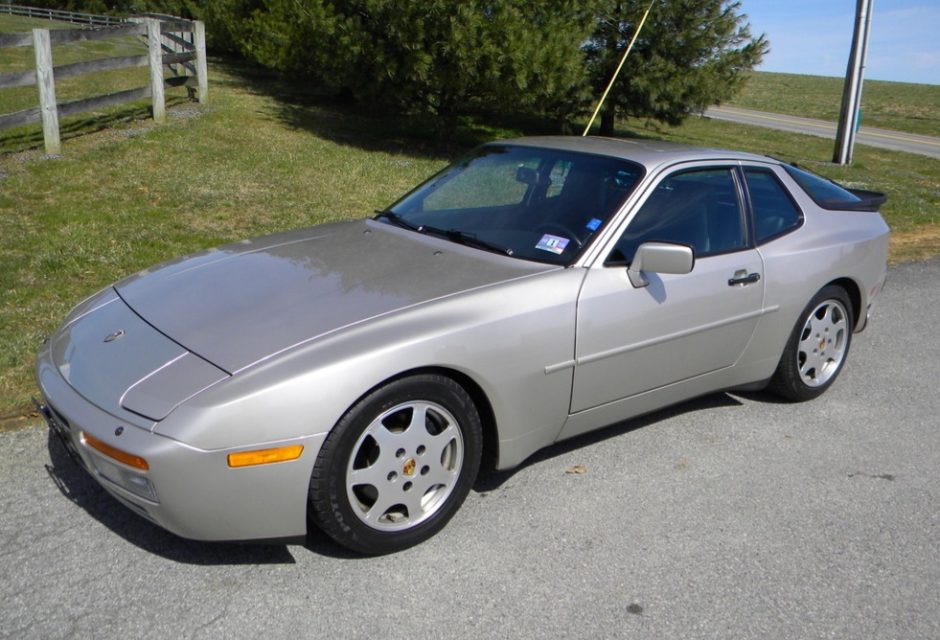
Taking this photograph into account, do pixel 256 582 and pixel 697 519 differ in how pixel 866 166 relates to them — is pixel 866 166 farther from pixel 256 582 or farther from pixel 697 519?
pixel 256 582

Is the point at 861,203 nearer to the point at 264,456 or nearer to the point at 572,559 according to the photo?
the point at 572,559

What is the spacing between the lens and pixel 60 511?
3.54 meters

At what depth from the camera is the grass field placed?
6.45 metres

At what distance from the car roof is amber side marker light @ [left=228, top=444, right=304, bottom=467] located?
2.23m

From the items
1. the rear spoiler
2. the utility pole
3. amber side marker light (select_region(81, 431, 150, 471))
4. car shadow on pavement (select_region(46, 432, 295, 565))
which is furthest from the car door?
the utility pole

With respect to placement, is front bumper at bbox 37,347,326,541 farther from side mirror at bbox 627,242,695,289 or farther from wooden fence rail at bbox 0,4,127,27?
wooden fence rail at bbox 0,4,127,27

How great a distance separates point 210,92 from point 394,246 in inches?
564

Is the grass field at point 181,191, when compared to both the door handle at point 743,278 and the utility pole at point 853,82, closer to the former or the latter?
the utility pole at point 853,82

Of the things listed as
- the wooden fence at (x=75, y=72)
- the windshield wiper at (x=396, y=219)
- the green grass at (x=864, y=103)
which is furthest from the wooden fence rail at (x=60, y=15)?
the windshield wiper at (x=396, y=219)

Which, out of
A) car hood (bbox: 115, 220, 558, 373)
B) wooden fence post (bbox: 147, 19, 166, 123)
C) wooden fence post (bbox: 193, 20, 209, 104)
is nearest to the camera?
car hood (bbox: 115, 220, 558, 373)

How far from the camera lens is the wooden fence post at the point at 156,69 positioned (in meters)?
11.5

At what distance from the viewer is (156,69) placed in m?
11.7

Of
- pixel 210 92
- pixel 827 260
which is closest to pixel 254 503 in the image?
pixel 827 260

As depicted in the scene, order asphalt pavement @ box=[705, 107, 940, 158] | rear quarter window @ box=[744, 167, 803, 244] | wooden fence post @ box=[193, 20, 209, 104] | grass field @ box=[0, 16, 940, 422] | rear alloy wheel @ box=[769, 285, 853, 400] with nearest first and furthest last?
rear quarter window @ box=[744, 167, 803, 244] → rear alloy wheel @ box=[769, 285, 853, 400] → grass field @ box=[0, 16, 940, 422] → wooden fence post @ box=[193, 20, 209, 104] → asphalt pavement @ box=[705, 107, 940, 158]
